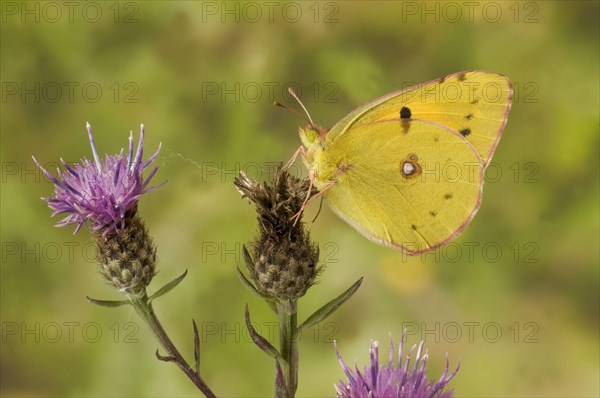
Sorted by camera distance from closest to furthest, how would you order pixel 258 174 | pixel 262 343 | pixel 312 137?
pixel 262 343 < pixel 312 137 < pixel 258 174

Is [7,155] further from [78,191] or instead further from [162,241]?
[78,191]

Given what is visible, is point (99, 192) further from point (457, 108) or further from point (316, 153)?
point (457, 108)

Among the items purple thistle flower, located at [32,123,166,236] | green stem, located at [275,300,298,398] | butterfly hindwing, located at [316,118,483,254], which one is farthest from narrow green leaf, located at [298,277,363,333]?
purple thistle flower, located at [32,123,166,236]

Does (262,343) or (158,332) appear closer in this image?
(262,343)

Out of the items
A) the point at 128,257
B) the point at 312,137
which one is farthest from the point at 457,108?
the point at 128,257

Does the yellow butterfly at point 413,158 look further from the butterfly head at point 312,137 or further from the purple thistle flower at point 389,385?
the purple thistle flower at point 389,385

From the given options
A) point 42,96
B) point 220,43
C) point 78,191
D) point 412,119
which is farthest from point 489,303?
point 42,96
